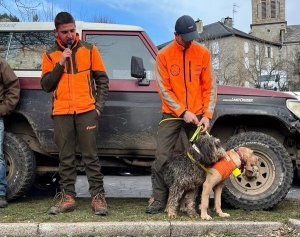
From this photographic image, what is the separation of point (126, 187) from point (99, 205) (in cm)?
363

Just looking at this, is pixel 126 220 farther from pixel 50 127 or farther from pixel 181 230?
pixel 50 127

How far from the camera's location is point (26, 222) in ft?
14.4

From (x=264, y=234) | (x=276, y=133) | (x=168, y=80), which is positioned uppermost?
(x=168, y=80)

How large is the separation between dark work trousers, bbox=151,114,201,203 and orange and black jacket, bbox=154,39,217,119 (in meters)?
0.16

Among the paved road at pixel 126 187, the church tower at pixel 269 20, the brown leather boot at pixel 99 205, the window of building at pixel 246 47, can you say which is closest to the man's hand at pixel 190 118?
the brown leather boot at pixel 99 205

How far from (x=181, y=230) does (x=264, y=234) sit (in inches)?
33.8

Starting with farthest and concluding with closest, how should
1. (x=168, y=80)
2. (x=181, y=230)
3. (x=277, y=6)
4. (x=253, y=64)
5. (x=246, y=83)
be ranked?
1. (x=277, y=6)
2. (x=253, y=64)
3. (x=246, y=83)
4. (x=168, y=80)
5. (x=181, y=230)

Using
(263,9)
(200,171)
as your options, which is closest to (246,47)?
(263,9)

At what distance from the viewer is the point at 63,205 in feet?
16.2

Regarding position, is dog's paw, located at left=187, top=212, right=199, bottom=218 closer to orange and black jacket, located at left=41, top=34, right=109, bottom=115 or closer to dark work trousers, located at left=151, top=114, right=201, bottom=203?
dark work trousers, located at left=151, top=114, right=201, bottom=203

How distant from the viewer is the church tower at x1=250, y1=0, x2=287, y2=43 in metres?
87.1

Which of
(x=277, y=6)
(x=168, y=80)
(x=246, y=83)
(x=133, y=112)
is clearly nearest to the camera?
(x=168, y=80)

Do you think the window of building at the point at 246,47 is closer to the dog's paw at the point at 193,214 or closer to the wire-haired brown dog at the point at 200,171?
the wire-haired brown dog at the point at 200,171

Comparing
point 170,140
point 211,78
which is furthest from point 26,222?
point 211,78
